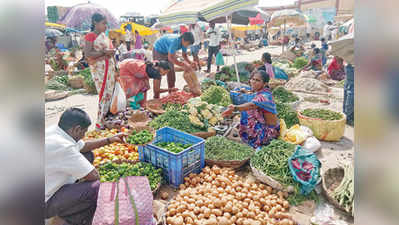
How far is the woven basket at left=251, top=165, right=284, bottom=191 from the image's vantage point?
3146mm

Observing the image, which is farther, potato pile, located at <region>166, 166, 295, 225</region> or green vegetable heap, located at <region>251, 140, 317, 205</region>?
green vegetable heap, located at <region>251, 140, 317, 205</region>

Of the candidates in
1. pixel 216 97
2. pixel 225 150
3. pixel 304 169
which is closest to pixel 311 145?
pixel 304 169

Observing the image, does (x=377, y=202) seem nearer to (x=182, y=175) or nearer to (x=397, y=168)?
(x=397, y=168)

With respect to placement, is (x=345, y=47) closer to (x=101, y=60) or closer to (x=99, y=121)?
(x=101, y=60)

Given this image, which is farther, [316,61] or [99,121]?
[316,61]

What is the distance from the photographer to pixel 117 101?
509 centimetres

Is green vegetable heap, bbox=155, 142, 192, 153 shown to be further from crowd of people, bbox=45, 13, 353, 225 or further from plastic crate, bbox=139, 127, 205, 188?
crowd of people, bbox=45, 13, 353, 225

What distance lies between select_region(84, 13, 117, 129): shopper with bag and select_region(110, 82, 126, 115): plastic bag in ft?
0.24

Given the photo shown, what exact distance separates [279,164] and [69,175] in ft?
7.72

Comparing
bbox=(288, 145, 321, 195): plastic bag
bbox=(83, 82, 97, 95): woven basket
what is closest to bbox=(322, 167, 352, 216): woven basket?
bbox=(288, 145, 321, 195): plastic bag

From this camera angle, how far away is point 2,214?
53 centimetres

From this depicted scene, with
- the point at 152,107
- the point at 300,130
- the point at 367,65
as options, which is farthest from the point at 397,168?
the point at 152,107

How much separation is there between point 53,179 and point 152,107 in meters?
3.25

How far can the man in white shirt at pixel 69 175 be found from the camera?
2.22 metres
